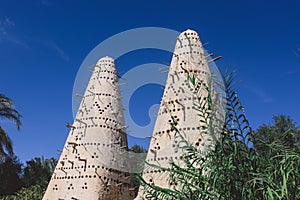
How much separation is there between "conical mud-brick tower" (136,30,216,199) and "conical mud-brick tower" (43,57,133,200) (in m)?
2.36

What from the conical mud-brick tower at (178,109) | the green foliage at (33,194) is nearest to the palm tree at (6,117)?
the green foliage at (33,194)

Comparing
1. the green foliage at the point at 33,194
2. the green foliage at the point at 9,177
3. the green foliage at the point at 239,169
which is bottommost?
the green foliage at the point at 239,169

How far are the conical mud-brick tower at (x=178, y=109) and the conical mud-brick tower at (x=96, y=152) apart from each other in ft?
7.73

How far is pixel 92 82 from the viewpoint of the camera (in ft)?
39.0

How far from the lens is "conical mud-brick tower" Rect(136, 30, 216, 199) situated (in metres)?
7.48

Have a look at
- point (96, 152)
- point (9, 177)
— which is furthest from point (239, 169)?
point (9, 177)

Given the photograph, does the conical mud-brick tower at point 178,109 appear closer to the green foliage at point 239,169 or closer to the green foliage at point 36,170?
the green foliage at point 239,169

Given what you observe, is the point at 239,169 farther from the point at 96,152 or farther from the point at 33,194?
the point at 33,194

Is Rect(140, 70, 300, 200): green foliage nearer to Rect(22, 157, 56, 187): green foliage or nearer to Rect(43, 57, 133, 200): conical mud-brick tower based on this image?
Rect(43, 57, 133, 200): conical mud-brick tower

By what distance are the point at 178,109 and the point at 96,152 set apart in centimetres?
341

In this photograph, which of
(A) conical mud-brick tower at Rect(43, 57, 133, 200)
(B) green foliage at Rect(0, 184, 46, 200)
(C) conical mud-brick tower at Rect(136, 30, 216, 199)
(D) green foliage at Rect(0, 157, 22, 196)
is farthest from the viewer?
(D) green foliage at Rect(0, 157, 22, 196)

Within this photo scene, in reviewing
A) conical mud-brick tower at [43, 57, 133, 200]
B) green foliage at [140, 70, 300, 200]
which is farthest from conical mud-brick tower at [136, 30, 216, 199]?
green foliage at [140, 70, 300, 200]

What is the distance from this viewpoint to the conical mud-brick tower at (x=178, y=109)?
748 centimetres

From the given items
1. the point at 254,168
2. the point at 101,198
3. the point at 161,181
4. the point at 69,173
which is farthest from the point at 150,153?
the point at 254,168
